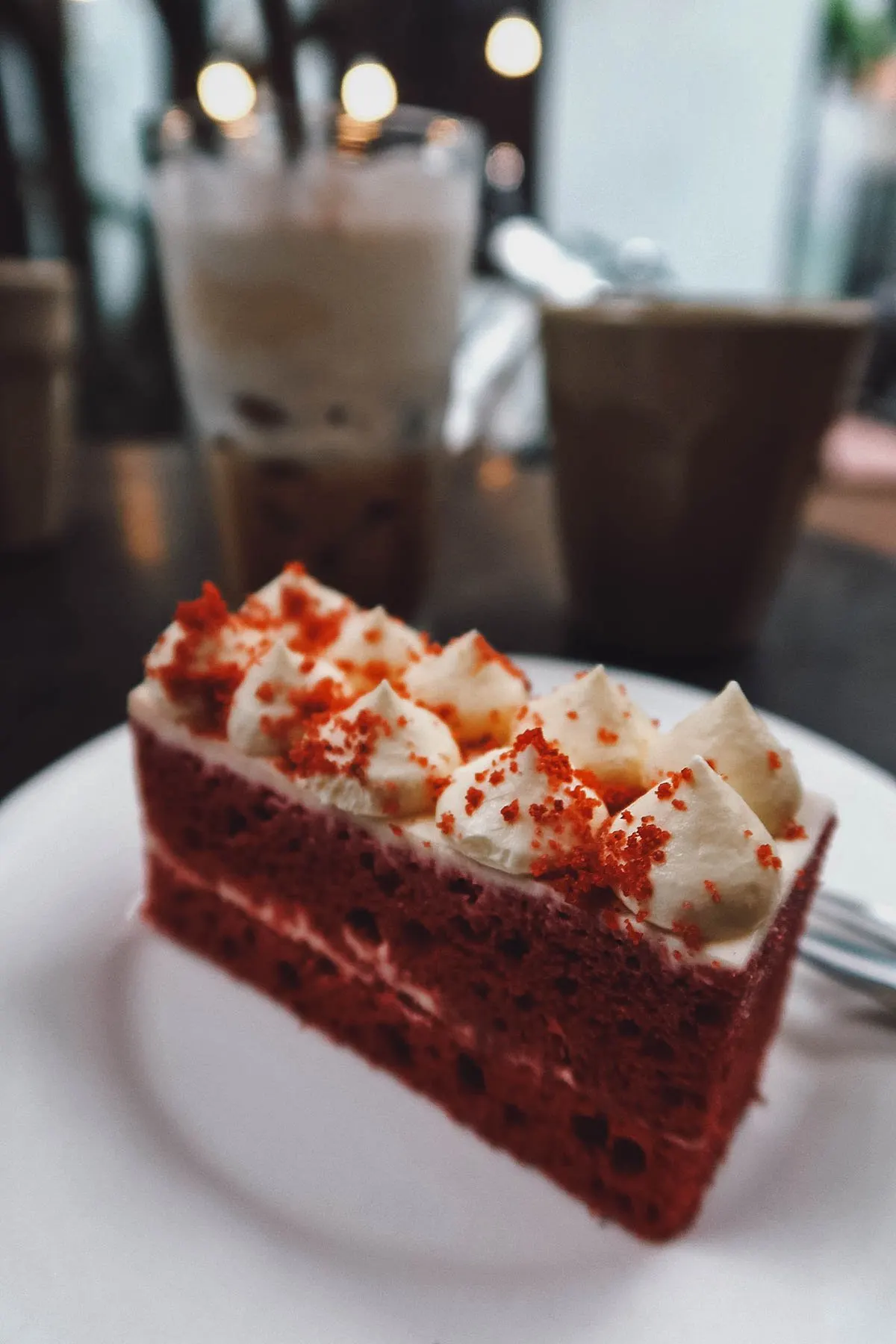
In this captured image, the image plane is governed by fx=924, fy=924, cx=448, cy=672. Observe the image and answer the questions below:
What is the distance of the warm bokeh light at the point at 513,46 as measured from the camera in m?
4.71

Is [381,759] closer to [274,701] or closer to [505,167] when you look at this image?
[274,701]

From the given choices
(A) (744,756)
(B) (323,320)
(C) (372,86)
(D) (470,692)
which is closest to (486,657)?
(D) (470,692)

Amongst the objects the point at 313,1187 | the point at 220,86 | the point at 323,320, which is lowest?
the point at 313,1187

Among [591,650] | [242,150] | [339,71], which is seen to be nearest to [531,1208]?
[591,650]

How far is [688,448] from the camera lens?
48.8 inches

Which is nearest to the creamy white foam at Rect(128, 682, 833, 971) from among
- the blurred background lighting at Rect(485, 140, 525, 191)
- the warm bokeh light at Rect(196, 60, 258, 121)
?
the warm bokeh light at Rect(196, 60, 258, 121)

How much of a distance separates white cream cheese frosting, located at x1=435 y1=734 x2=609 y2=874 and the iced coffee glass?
0.68 metres

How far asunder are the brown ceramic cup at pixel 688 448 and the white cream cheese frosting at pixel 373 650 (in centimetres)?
48

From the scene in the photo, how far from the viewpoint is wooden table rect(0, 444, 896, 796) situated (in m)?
1.26

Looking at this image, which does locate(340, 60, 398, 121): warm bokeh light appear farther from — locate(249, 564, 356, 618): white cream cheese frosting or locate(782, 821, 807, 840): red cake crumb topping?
locate(782, 821, 807, 840): red cake crumb topping

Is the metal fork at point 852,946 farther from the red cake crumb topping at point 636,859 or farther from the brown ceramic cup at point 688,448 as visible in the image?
the brown ceramic cup at point 688,448

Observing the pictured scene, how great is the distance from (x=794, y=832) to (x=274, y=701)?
18.8 inches

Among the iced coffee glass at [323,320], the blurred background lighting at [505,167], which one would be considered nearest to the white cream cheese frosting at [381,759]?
the iced coffee glass at [323,320]

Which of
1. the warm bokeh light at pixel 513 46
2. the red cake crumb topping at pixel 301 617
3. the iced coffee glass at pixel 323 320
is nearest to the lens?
the red cake crumb topping at pixel 301 617
